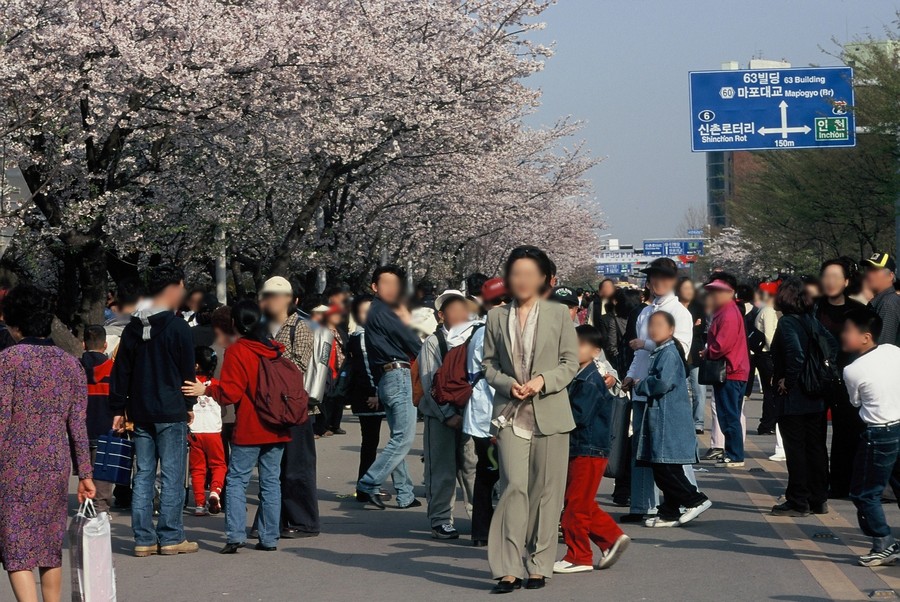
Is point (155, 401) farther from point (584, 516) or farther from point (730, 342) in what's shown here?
point (730, 342)

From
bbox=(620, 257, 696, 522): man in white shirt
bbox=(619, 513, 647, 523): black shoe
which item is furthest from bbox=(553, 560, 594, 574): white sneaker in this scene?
bbox=(619, 513, 647, 523): black shoe

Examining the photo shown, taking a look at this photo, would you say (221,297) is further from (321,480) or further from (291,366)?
(291,366)

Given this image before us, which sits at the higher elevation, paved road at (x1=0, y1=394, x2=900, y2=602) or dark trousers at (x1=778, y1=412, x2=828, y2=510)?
dark trousers at (x1=778, y1=412, x2=828, y2=510)

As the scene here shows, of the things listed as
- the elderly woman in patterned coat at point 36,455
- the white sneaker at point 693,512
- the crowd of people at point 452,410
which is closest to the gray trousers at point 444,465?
the crowd of people at point 452,410

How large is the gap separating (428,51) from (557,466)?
16.4m

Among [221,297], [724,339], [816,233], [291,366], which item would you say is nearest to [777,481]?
[724,339]

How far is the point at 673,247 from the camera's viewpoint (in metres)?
101

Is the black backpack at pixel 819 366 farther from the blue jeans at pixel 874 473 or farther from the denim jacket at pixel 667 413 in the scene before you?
the blue jeans at pixel 874 473

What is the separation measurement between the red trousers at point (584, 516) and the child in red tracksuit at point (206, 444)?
3.75 meters

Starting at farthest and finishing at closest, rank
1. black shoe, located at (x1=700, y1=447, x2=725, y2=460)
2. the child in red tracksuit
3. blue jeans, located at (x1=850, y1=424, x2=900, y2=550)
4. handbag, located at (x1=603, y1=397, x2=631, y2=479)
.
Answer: black shoe, located at (x1=700, y1=447, x2=725, y2=460) < the child in red tracksuit < handbag, located at (x1=603, y1=397, x2=631, y2=479) < blue jeans, located at (x1=850, y1=424, x2=900, y2=550)

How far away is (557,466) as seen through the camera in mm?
6883

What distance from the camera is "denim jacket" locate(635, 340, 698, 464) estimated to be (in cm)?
864

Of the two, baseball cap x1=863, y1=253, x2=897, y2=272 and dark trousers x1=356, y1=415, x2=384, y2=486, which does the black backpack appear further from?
dark trousers x1=356, y1=415, x2=384, y2=486

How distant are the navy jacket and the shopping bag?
2.07 metres
